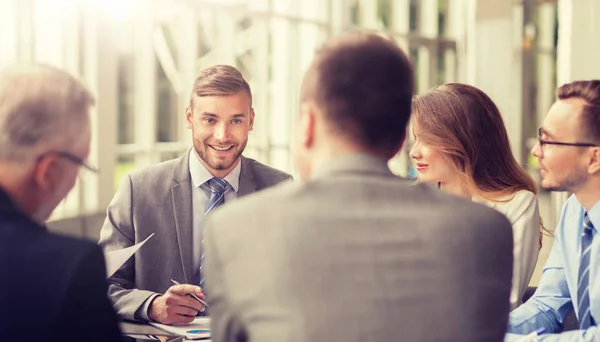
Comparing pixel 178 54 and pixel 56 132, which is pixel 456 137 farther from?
pixel 178 54

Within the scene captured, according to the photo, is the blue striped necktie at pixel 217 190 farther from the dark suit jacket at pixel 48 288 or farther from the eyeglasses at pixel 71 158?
the dark suit jacket at pixel 48 288

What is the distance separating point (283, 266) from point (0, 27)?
4.24m

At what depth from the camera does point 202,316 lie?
2734 millimetres

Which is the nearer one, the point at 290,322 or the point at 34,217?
the point at 290,322

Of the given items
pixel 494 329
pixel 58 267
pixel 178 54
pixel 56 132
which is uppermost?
pixel 178 54

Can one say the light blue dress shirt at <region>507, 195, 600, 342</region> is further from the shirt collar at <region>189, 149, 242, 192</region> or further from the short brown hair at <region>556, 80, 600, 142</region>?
the shirt collar at <region>189, 149, 242, 192</region>

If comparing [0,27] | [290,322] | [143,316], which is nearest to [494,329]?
[290,322]

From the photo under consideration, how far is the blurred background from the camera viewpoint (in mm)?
5484

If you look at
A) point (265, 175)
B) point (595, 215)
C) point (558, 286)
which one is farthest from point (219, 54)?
point (595, 215)

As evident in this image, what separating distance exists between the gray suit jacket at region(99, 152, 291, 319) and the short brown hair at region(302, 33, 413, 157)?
156 cm

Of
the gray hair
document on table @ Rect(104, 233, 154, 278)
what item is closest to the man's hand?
document on table @ Rect(104, 233, 154, 278)

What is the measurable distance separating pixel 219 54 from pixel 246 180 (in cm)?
487

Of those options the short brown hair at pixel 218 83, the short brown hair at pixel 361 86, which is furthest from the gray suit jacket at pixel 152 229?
the short brown hair at pixel 361 86

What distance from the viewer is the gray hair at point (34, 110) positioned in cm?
158
